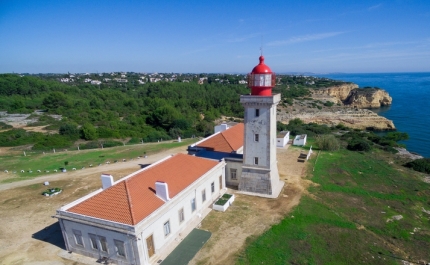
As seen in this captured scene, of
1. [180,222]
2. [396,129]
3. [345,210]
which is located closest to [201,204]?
[180,222]

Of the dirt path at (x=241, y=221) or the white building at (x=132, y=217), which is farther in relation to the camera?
the dirt path at (x=241, y=221)

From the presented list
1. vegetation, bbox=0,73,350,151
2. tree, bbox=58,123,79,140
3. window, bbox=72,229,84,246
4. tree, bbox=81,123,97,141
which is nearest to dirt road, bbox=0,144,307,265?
window, bbox=72,229,84,246

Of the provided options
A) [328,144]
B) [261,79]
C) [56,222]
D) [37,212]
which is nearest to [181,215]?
[56,222]

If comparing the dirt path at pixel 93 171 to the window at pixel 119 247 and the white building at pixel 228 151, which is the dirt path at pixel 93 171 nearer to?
the white building at pixel 228 151

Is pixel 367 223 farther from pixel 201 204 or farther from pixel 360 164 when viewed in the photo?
pixel 360 164

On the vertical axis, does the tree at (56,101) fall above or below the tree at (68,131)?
above

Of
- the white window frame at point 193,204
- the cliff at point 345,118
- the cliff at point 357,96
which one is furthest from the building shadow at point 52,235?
the cliff at point 357,96

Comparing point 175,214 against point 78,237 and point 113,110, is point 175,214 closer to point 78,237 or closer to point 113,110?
point 78,237
